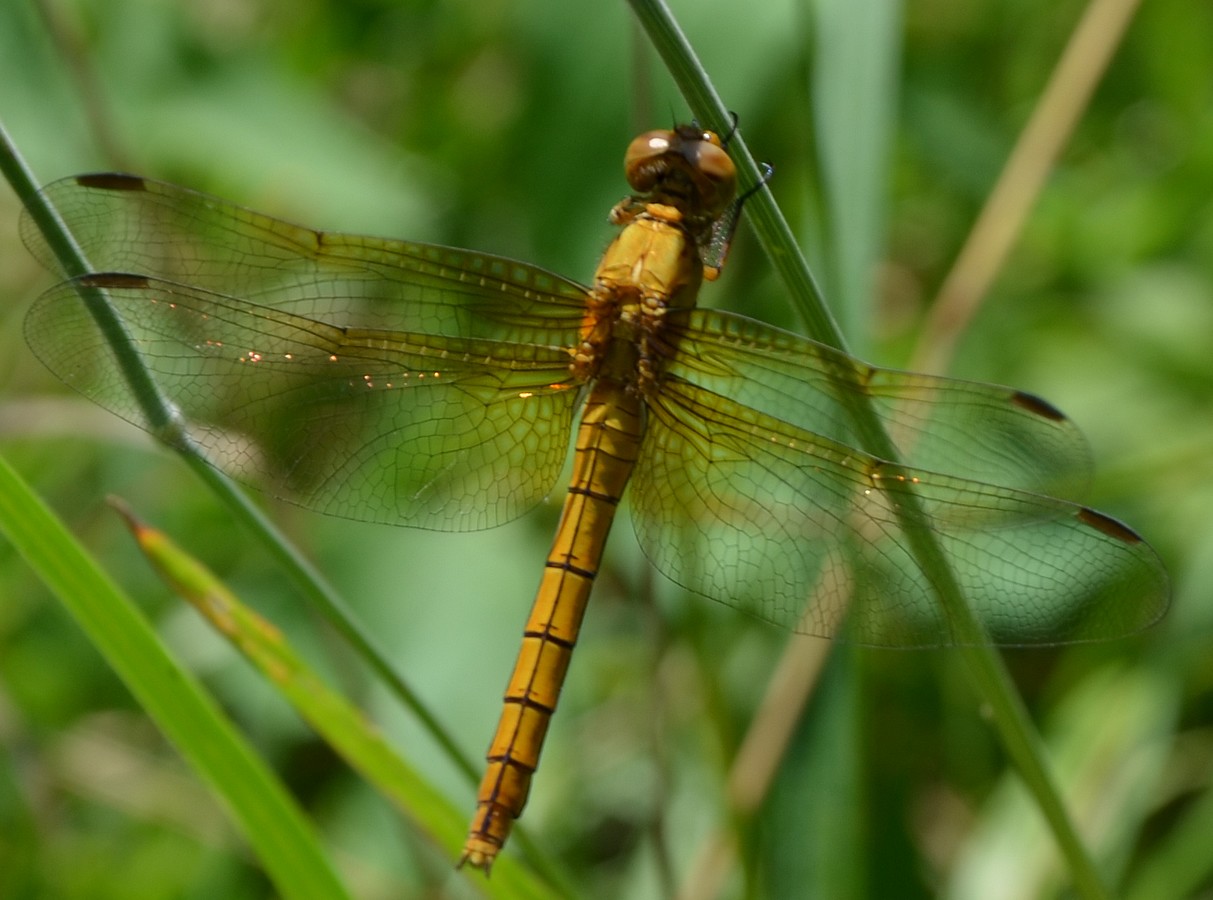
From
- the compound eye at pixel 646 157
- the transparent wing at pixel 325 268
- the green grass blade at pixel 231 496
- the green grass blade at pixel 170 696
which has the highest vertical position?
the compound eye at pixel 646 157

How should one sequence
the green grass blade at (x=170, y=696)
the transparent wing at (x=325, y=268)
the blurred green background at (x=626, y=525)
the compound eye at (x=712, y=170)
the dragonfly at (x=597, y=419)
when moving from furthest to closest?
the blurred green background at (x=626, y=525)
the compound eye at (x=712, y=170)
the transparent wing at (x=325, y=268)
the dragonfly at (x=597, y=419)
the green grass blade at (x=170, y=696)

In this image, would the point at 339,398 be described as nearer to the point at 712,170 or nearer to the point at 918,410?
the point at 712,170

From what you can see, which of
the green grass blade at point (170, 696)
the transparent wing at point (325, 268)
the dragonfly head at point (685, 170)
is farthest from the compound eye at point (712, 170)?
the green grass blade at point (170, 696)

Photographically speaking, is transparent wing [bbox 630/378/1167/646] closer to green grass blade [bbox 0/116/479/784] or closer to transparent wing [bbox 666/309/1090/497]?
transparent wing [bbox 666/309/1090/497]

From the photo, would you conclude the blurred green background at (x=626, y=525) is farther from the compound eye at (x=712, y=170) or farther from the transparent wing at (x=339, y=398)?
the transparent wing at (x=339, y=398)

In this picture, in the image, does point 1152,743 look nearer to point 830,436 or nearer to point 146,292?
point 830,436

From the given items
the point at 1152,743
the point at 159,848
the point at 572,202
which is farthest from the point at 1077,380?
the point at 159,848

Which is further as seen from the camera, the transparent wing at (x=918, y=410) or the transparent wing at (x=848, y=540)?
the transparent wing at (x=918, y=410)

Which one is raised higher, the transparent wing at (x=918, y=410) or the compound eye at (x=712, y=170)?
the compound eye at (x=712, y=170)
